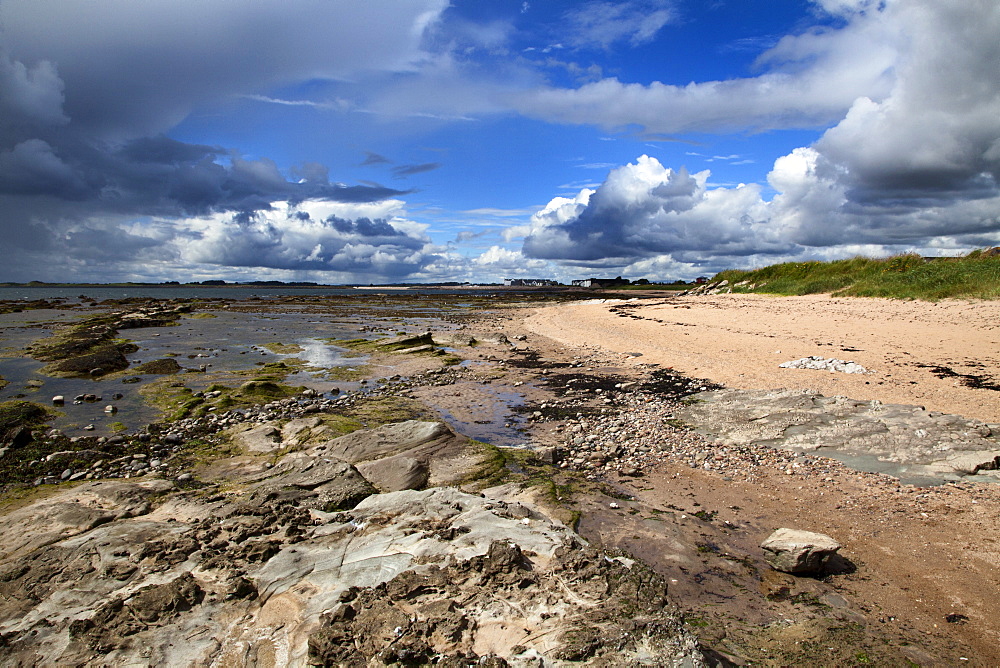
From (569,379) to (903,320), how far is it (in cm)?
1598

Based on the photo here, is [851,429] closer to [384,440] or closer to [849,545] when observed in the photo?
[849,545]

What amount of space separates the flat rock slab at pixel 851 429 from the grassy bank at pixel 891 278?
18504 mm

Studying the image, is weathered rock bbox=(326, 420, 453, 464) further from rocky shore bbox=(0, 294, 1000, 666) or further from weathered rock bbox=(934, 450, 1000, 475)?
weathered rock bbox=(934, 450, 1000, 475)

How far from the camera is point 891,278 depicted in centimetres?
2962

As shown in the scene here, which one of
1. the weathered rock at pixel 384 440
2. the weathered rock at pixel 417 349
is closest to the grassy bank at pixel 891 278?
the weathered rock at pixel 417 349

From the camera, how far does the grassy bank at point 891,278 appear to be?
77.4ft

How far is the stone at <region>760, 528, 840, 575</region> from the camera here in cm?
533

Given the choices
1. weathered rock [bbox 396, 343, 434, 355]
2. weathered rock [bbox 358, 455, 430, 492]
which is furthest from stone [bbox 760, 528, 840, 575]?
weathered rock [bbox 396, 343, 434, 355]

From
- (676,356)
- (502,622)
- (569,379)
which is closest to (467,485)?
(502,622)

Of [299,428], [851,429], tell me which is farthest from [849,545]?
[299,428]

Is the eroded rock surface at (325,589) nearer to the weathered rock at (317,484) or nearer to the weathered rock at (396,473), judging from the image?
the weathered rock at (317,484)

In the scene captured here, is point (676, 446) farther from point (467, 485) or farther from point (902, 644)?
point (902, 644)

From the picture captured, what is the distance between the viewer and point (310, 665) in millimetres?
3646

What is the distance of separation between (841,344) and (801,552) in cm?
1545
